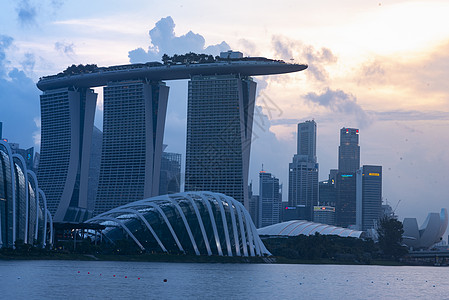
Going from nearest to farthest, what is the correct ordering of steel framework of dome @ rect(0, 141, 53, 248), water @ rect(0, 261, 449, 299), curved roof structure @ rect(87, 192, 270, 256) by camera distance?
water @ rect(0, 261, 449, 299) < steel framework of dome @ rect(0, 141, 53, 248) < curved roof structure @ rect(87, 192, 270, 256)

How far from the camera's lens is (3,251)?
140 metres

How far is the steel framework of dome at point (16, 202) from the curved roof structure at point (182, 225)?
25.3m

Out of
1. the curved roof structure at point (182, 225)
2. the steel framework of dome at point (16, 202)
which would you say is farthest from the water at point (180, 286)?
the curved roof structure at point (182, 225)

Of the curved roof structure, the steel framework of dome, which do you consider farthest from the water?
the curved roof structure

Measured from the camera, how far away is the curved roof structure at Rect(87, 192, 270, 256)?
186000 millimetres

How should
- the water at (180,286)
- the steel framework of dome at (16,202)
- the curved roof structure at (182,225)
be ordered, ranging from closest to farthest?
1. the water at (180,286)
2. the steel framework of dome at (16,202)
3. the curved roof structure at (182,225)

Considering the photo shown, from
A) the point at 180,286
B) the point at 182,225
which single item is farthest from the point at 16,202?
the point at 180,286

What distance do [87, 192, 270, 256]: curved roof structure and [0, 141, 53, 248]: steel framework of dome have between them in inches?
998

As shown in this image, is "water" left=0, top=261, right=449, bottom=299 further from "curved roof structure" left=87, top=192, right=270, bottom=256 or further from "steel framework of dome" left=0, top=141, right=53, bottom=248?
"curved roof structure" left=87, top=192, right=270, bottom=256

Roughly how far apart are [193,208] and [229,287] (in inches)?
3261

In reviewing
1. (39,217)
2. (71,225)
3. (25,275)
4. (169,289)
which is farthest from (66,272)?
(71,225)

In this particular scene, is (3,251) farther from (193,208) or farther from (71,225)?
(193,208)

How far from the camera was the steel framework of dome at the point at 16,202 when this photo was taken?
14962 centimetres

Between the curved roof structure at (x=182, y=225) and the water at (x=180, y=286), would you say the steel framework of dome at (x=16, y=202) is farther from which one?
the curved roof structure at (x=182, y=225)
